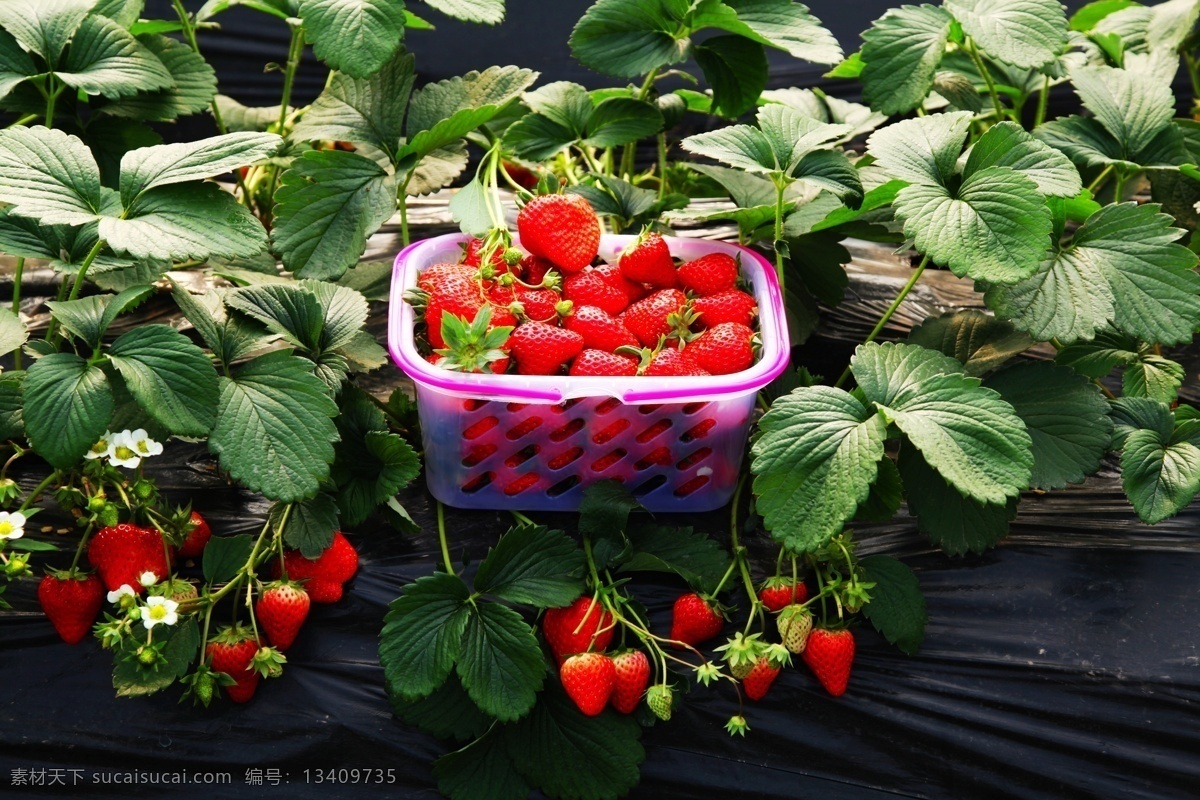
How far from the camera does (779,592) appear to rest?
0.92m

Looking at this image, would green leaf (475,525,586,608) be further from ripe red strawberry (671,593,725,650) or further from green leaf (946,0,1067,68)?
green leaf (946,0,1067,68)

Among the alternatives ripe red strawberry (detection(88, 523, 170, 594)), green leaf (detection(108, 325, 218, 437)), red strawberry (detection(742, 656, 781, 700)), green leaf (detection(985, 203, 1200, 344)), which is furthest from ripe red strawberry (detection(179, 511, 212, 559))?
green leaf (detection(985, 203, 1200, 344))

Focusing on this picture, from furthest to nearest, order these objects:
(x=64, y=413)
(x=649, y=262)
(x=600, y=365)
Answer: (x=649, y=262) → (x=600, y=365) → (x=64, y=413)

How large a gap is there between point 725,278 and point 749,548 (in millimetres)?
254

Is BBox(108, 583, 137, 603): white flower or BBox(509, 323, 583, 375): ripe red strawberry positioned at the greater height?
BBox(509, 323, 583, 375): ripe red strawberry

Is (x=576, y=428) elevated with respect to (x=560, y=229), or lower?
lower

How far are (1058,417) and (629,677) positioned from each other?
0.44m

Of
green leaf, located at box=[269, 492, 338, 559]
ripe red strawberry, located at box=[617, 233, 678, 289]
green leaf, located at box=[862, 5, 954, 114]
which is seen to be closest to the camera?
green leaf, located at box=[269, 492, 338, 559]

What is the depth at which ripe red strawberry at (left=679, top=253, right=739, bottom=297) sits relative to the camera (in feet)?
3.37

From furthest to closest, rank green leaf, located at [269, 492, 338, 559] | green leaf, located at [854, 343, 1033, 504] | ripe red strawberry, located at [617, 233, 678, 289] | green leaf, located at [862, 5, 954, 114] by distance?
1. green leaf, located at [862, 5, 954, 114]
2. ripe red strawberry, located at [617, 233, 678, 289]
3. green leaf, located at [269, 492, 338, 559]
4. green leaf, located at [854, 343, 1033, 504]

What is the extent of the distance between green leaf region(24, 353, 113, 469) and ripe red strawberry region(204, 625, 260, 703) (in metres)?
0.18

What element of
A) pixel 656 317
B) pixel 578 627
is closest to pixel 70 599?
pixel 578 627

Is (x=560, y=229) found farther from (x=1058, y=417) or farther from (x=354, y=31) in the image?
(x=1058, y=417)

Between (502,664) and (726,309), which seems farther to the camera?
(726,309)
